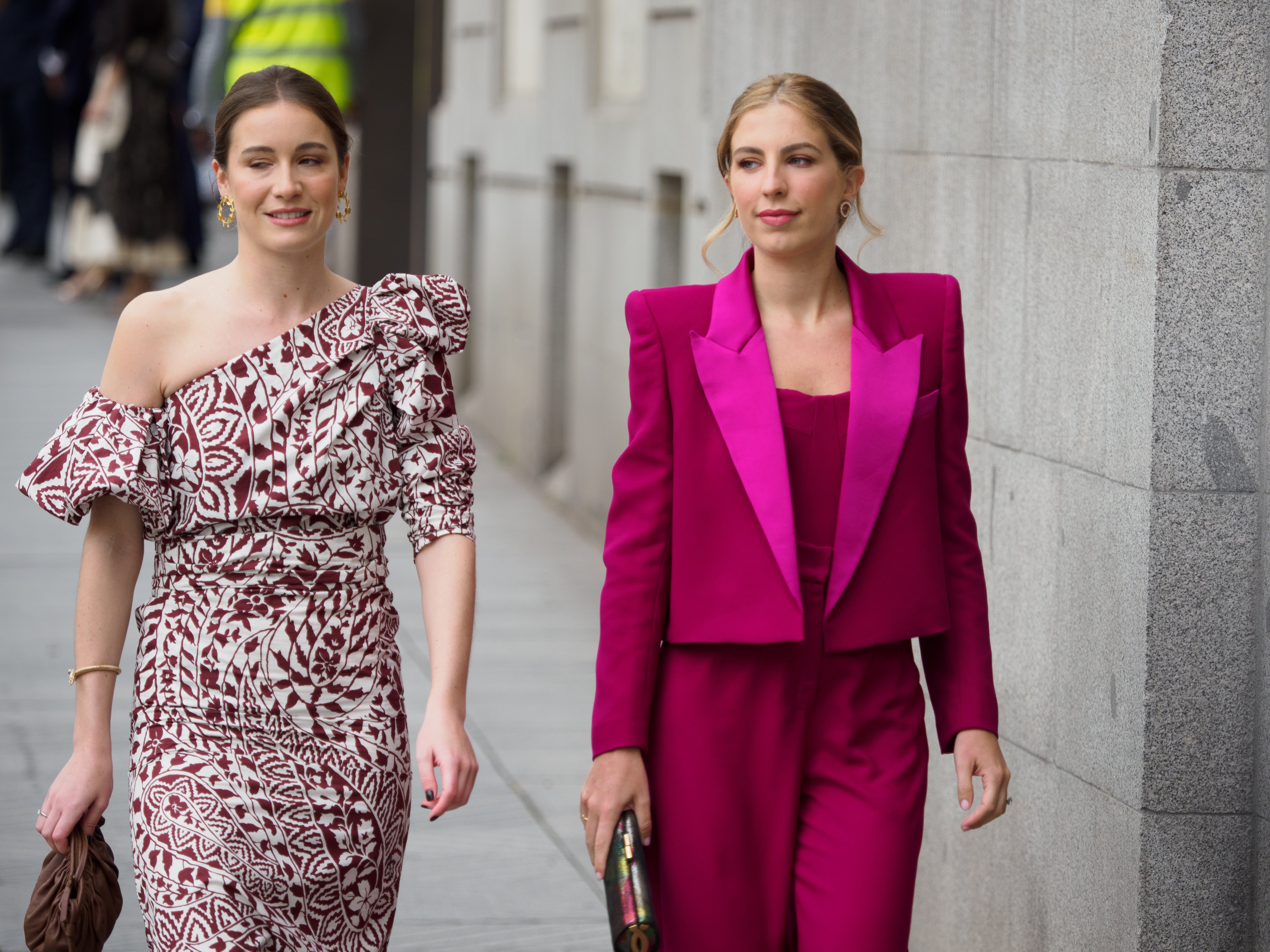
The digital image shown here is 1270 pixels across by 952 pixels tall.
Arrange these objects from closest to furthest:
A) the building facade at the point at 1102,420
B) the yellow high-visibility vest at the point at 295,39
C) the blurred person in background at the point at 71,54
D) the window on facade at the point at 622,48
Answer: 1. the building facade at the point at 1102,420
2. the window on facade at the point at 622,48
3. the yellow high-visibility vest at the point at 295,39
4. the blurred person in background at the point at 71,54

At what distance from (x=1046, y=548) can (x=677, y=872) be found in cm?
133

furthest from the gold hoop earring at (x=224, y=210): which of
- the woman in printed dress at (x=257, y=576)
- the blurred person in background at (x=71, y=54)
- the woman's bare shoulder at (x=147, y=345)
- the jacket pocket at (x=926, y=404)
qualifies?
the blurred person in background at (x=71, y=54)

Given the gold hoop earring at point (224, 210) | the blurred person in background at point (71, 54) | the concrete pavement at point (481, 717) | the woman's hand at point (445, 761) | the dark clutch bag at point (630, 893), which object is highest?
the blurred person in background at point (71, 54)

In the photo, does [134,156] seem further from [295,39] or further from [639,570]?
[639,570]

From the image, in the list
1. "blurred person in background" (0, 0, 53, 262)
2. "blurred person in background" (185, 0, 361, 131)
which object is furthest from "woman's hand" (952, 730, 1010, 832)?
"blurred person in background" (0, 0, 53, 262)

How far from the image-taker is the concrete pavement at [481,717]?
5379 millimetres

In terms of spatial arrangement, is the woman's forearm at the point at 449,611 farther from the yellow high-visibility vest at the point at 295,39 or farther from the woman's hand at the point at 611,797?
the yellow high-visibility vest at the point at 295,39

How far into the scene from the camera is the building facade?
3.70m

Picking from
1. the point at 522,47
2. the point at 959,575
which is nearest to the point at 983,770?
the point at 959,575

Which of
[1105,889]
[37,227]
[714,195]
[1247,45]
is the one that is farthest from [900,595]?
[37,227]

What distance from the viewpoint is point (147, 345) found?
3264 millimetres

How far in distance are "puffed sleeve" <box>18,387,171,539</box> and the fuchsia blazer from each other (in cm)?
74

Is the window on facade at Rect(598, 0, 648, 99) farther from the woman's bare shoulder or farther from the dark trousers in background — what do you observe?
the dark trousers in background

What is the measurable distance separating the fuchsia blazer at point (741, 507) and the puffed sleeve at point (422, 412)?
0.31 meters
